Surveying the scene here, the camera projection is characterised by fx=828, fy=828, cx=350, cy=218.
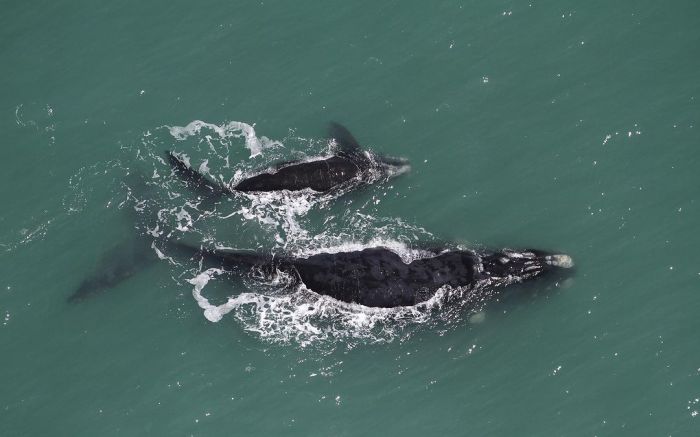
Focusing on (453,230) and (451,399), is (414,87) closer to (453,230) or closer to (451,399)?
(453,230)

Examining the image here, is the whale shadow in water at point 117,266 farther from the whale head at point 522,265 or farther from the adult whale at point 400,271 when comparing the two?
the whale head at point 522,265

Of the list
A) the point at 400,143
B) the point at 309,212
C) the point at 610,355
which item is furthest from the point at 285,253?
the point at 610,355

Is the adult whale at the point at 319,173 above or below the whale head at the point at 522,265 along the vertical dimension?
above

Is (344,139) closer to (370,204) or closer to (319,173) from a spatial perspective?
(319,173)

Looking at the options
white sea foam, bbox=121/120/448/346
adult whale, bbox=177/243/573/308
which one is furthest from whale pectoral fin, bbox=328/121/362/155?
adult whale, bbox=177/243/573/308

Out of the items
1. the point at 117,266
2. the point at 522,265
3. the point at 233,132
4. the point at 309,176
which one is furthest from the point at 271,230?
the point at 522,265

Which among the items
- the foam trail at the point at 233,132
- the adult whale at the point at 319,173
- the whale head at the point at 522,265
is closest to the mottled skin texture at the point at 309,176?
the adult whale at the point at 319,173

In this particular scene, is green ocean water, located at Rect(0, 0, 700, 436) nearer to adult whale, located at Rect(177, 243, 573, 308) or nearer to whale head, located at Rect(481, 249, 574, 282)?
whale head, located at Rect(481, 249, 574, 282)
